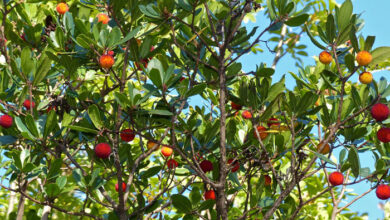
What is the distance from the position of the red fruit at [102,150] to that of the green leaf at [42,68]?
539 mm

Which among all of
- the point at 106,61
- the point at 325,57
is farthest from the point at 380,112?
the point at 106,61

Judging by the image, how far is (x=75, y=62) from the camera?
265cm

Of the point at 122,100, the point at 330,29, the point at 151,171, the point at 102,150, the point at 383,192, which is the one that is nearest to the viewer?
the point at 122,100

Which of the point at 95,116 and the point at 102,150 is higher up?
the point at 95,116

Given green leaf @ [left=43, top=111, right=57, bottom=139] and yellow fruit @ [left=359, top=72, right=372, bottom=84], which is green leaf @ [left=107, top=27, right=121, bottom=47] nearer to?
green leaf @ [left=43, top=111, right=57, bottom=139]

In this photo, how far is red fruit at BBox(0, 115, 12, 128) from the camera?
2.52 meters

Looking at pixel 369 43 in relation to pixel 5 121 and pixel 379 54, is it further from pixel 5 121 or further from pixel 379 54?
pixel 5 121

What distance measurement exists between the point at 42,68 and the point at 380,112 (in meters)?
1.87

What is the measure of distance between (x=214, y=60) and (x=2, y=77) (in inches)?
50.9

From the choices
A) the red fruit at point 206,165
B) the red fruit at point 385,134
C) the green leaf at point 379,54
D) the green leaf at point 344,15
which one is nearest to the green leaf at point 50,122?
the red fruit at point 206,165

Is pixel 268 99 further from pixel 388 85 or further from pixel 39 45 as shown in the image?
pixel 39 45

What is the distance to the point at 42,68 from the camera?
2.61 m

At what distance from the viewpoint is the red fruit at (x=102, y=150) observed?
2494 millimetres

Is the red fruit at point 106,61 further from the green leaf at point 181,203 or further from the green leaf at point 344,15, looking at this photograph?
the green leaf at point 344,15
